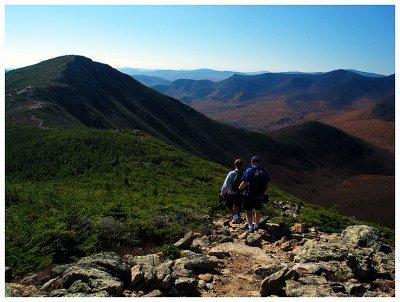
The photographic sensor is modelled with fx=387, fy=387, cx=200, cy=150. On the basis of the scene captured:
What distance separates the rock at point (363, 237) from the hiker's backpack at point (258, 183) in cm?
330

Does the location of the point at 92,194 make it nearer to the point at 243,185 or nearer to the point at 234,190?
the point at 234,190

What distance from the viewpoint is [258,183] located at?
37.8 ft

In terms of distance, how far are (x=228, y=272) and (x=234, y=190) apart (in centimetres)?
402

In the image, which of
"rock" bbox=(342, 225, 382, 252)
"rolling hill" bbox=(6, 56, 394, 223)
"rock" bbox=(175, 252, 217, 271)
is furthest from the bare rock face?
"rolling hill" bbox=(6, 56, 394, 223)

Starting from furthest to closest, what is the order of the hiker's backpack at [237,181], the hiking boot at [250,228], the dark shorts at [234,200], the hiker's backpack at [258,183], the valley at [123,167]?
the dark shorts at [234,200]
the hiker's backpack at [237,181]
the hiking boot at [250,228]
the hiker's backpack at [258,183]
the valley at [123,167]

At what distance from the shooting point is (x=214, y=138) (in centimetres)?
9438

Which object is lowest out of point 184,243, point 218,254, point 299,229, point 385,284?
point 299,229

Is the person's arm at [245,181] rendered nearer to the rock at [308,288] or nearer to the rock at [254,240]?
the rock at [254,240]

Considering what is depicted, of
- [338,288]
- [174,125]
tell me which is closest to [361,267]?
[338,288]

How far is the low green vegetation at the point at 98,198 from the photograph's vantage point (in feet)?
29.4

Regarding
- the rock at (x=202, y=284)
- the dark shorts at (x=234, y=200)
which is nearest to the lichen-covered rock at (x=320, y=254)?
the rock at (x=202, y=284)

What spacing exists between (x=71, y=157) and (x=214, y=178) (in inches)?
425

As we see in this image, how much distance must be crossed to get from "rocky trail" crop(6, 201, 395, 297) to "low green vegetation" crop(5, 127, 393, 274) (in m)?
0.82

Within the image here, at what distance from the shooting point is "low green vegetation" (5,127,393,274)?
8.95 m
